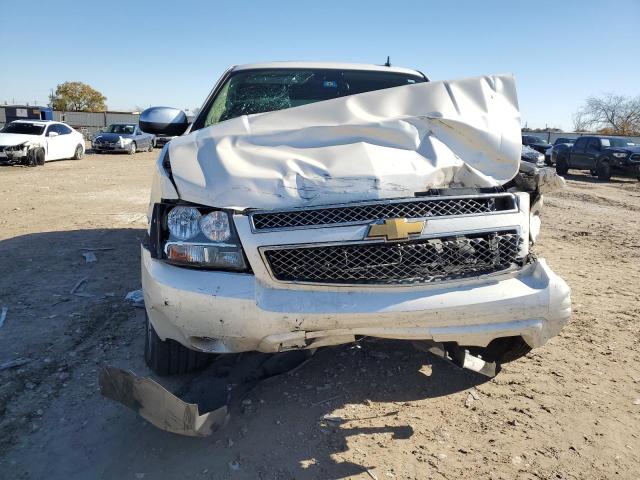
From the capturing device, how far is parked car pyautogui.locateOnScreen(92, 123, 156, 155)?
24.1m

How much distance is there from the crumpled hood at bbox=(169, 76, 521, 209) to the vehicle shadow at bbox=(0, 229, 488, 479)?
106 centimetres

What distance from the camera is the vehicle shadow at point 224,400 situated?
7.28ft

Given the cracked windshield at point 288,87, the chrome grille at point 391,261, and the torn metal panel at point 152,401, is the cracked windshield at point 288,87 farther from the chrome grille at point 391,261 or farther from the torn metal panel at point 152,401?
the torn metal panel at point 152,401

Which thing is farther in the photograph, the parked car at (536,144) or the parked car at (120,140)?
the parked car at (536,144)

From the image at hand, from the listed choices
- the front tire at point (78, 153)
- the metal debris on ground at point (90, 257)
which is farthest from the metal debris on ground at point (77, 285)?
the front tire at point (78, 153)

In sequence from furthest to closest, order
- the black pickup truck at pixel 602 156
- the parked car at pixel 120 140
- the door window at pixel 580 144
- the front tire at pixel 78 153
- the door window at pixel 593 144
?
1. the parked car at pixel 120 140
2. the door window at pixel 580 144
3. the front tire at pixel 78 153
4. the door window at pixel 593 144
5. the black pickup truck at pixel 602 156

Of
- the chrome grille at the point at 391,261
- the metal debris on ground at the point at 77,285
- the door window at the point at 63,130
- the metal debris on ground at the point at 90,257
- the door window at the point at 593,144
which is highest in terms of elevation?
the door window at the point at 63,130

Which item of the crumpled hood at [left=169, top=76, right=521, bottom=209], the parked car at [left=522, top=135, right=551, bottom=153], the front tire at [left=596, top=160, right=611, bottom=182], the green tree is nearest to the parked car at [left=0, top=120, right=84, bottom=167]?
the crumpled hood at [left=169, top=76, right=521, bottom=209]

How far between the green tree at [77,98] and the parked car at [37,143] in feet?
175

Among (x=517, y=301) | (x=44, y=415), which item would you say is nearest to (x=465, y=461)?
(x=517, y=301)

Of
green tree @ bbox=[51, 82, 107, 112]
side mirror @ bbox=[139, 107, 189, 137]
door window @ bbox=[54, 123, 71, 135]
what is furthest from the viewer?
green tree @ bbox=[51, 82, 107, 112]

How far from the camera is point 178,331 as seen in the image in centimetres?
225

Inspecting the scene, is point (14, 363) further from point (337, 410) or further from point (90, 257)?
point (90, 257)

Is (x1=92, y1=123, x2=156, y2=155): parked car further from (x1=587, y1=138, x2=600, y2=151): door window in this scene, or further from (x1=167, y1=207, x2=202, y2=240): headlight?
(x1=167, y1=207, x2=202, y2=240): headlight
